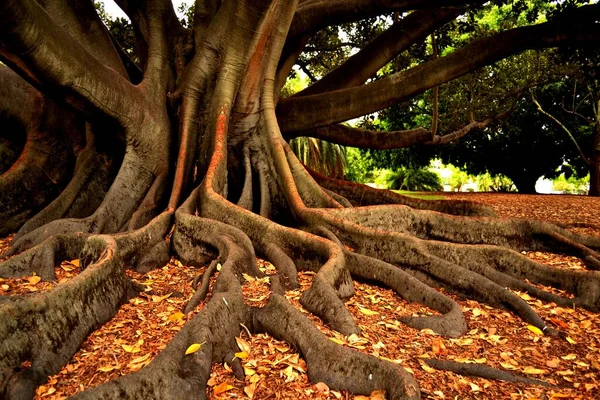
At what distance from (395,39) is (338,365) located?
7368 mm

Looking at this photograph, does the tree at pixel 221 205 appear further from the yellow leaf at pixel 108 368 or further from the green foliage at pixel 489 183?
the green foliage at pixel 489 183

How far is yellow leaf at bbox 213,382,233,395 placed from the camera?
2467mm

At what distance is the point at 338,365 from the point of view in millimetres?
2551

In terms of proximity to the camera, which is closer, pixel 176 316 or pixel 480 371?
pixel 480 371

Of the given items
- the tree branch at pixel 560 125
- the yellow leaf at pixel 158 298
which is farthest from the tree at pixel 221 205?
the tree branch at pixel 560 125

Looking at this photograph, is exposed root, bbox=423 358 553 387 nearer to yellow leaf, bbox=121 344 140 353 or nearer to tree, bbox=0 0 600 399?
tree, bbox=0 0 600 399

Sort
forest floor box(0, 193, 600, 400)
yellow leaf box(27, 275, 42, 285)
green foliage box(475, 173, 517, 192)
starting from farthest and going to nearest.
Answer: green foliage box(475, 173, 517, 192), yellow leaf box(27, 275, 42, 285), forest floor box(0, 193, 600, 400)

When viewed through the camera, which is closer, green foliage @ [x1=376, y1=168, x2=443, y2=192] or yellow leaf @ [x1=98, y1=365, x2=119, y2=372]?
yellow leaf @ [x1=98, y1=365, x2=119, y2=372]

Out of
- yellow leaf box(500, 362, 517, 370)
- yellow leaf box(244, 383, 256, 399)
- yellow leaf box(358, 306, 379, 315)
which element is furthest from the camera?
yellow leaf box(358, 306, 379, 315)

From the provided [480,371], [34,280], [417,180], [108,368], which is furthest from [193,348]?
[417,180]

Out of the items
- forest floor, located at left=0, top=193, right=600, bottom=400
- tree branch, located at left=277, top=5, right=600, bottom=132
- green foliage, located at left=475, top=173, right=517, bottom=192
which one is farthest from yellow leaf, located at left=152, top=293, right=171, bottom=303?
green foliage, located at left=475, top=173, right=517, bottom=192

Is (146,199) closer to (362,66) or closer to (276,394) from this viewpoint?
(276,394)

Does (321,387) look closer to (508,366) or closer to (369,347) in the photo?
(369,347)

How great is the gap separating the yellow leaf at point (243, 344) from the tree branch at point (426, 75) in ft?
17.8
